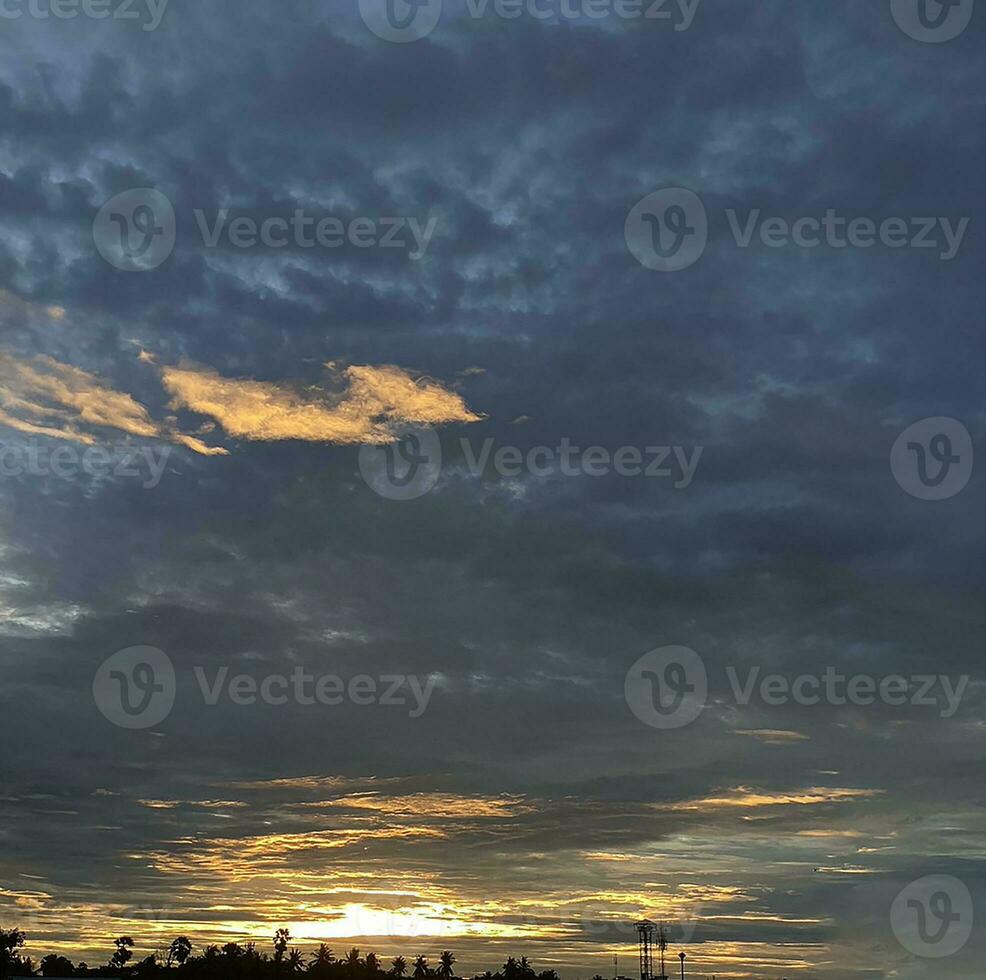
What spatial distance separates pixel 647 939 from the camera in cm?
18850

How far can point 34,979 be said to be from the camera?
188500 mm

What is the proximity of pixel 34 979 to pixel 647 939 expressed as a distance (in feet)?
332
